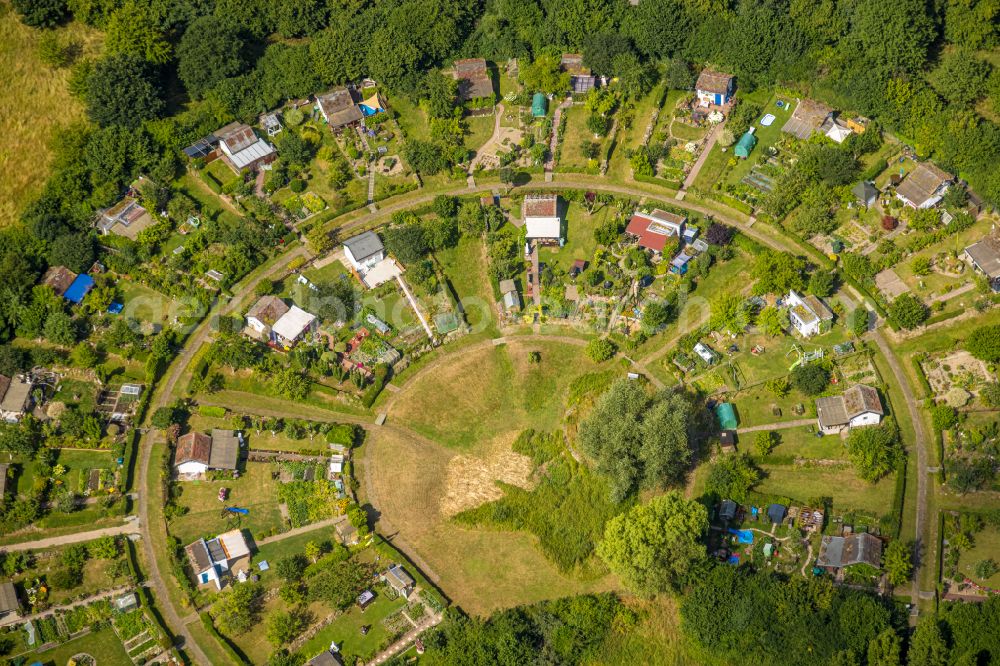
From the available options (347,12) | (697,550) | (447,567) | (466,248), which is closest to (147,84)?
(347,12)

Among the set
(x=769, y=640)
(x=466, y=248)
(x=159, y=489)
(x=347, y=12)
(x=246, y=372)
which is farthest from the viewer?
(x=347, y=12)

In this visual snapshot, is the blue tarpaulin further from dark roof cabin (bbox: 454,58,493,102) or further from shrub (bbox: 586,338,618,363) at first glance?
dark roof cabin (bbox: 454,58,493,102)

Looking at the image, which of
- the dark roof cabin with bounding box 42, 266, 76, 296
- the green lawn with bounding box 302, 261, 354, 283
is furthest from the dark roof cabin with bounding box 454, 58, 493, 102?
the dark roof cabin with bounding box 42, 266, 76, 296

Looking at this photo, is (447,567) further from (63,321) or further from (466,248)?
(63,321)

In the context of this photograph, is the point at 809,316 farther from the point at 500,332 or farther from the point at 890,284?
the point at 500,332

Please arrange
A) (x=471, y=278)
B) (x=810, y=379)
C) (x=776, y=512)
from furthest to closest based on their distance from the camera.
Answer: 1. (x=471, y=278)
2. (x=810, y=379)
3. (x=776, y=512)

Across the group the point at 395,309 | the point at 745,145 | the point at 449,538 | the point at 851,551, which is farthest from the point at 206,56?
the point at 851,551
